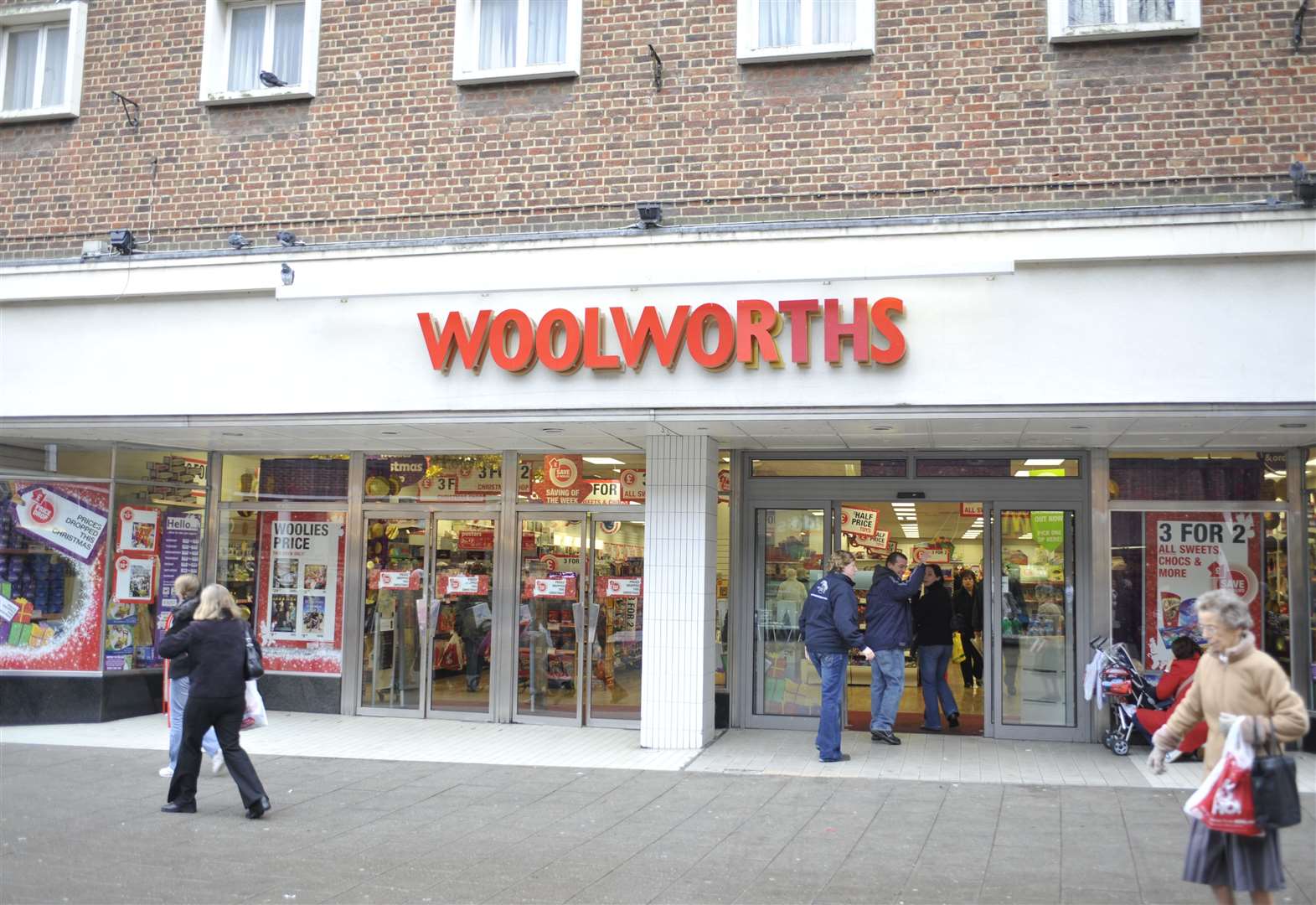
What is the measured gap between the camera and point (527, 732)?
12211 millimetres

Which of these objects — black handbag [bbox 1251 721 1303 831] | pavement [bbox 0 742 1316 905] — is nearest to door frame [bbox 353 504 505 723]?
pavement [bbox 0 742 1316 905]

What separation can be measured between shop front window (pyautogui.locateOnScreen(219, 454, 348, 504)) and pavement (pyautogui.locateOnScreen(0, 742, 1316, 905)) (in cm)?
399

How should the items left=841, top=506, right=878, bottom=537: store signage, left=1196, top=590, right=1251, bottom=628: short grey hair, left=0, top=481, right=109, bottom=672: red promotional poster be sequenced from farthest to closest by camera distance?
left=0, top=481, right=109, bottom=672: red promotional poster
left=841, top=506, right=878, bottom=537: store signage
left=1196, top=590, right=1251, bottom=628: short grey hair

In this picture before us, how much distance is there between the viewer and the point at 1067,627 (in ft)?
38.5

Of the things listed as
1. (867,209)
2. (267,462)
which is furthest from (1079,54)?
(267,462)

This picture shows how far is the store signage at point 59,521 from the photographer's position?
12930mm

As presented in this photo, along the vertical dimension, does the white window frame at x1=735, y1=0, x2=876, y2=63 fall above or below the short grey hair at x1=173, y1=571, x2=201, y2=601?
above

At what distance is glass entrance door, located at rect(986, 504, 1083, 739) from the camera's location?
11727mm

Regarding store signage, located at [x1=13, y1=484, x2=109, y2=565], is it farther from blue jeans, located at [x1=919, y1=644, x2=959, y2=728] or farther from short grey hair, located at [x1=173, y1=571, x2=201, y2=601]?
blue jeans, located at [x1=919, y1=644, x2=959, y2=728]

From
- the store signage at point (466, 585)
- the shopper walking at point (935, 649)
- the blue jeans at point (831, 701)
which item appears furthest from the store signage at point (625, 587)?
the shopper walking at point (935, 649)

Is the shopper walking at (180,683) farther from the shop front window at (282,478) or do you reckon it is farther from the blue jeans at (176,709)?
the shop front window at (282,478)

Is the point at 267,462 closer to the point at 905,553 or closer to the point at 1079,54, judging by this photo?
the point at 905,553

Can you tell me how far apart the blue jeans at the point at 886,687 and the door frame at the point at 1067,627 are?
107 centimetres

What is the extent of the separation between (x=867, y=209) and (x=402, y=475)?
6.05 metres
